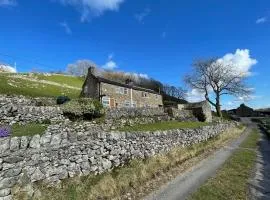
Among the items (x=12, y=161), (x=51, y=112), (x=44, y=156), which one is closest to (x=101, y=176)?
(x=44, y=156)

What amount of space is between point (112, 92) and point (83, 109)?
21.9 m

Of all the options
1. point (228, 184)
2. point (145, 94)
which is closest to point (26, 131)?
point (228, 184)

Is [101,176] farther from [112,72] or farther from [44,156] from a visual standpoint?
[112,72]

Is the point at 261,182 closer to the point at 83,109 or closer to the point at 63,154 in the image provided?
the point at 63,154

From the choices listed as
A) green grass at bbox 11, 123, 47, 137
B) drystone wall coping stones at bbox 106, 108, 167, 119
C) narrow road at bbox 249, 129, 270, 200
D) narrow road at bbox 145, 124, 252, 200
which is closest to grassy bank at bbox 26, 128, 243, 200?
narrow road at bbox 145, 124, 252, 200

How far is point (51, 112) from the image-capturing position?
23312mm

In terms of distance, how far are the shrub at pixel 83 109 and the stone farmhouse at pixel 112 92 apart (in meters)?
16.7

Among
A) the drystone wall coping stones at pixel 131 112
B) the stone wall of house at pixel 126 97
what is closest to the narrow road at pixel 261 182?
the drystone wall coping stones at pixel 131 112

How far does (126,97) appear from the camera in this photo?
165 feet

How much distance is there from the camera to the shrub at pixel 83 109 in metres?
24.9

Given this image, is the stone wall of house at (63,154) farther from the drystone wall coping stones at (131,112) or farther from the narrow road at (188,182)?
the drystone wall coping stones at (131,112)

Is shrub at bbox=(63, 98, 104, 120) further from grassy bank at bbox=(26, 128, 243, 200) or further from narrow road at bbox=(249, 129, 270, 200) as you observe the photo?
narrow road at bbox=(249, 129, 270, 200)

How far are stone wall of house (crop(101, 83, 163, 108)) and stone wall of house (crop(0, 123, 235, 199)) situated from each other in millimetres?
28198

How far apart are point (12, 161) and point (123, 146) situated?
7097 mm
